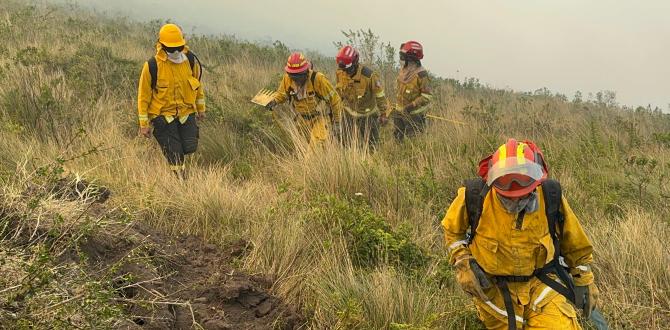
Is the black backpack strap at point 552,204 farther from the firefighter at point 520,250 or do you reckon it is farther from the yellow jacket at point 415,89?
the yellow jacket at point 415,89

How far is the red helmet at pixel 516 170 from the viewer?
109 inches

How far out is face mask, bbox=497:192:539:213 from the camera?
2.90 meters

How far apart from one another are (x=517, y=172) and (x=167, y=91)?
4193 mm

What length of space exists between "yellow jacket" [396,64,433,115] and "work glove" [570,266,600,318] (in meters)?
5.26

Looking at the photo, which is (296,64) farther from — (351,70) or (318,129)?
(351,70)

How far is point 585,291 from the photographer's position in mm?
3016

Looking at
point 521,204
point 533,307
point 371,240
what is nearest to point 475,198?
point 521,204

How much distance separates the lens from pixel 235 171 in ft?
19.3

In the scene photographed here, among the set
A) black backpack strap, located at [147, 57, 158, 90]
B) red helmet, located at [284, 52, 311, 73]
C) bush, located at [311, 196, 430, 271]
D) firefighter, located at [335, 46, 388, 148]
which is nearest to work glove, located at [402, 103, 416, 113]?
firefighter, located at [335, 46, 388, 148]

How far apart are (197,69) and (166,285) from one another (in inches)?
132

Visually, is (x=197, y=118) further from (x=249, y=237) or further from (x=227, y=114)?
(x=249, y=237)

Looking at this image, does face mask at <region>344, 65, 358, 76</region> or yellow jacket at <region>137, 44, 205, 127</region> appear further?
face mask at <region>344, 65, 358, 76</region>

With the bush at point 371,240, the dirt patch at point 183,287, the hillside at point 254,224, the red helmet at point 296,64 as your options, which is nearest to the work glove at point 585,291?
the hillside at point 254,224

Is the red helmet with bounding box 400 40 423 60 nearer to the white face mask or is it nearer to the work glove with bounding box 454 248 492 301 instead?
the white face mask
